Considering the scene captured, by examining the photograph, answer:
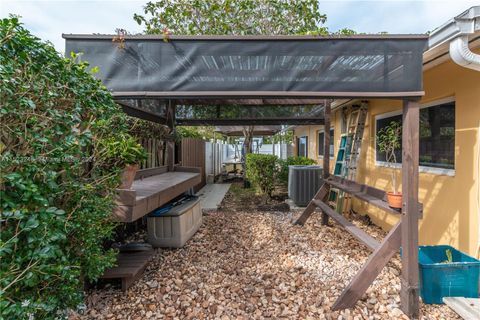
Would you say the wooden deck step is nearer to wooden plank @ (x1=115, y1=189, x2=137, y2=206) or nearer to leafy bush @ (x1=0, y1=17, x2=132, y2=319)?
leafy bush @ (x1=0, y1=17, x2=132, y2=319)

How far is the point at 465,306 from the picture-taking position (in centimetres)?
241

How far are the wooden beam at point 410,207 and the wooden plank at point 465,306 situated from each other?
1.21 ft

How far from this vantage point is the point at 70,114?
6.13 feet

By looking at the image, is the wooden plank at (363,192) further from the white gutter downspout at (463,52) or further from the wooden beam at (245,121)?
the wooden beam at (245,121)

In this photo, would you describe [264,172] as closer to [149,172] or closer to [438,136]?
Answer: [149,172]

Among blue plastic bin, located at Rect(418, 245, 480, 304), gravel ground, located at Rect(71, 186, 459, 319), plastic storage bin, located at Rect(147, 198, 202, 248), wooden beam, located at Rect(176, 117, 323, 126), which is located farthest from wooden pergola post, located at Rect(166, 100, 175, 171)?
blue plastic bin, located at Rect(418, 245, 480, 304)

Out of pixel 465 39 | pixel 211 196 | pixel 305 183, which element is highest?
pixel 465 39

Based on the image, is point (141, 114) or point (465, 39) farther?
point (141, 114)

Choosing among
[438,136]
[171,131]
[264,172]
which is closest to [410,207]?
[438,136]

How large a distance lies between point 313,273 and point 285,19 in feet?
22.6

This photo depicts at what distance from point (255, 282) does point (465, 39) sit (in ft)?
10.5

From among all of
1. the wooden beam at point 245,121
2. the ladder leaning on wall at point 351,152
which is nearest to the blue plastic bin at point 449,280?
the ladder leaning on wall at point 351,152

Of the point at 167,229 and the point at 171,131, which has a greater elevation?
the point at 171,131

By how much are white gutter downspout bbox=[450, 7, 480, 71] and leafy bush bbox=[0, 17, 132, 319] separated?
317cm
